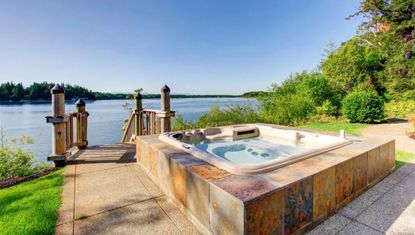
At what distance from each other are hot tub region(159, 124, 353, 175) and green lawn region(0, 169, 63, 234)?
150cm

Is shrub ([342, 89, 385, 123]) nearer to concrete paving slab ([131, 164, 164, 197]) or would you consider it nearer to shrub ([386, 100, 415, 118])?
shrub ([386, 100, 415, 118])

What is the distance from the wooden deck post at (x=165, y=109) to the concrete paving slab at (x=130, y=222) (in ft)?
8.83

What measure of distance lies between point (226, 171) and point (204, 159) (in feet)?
1.21

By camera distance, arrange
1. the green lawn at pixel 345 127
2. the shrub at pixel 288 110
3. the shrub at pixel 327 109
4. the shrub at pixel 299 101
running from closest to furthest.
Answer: the green lawn at pixel 345 127 → the shrub at pixel 288 110 → the shrub at pixel 299 101 → the shrub at pixel 327 109

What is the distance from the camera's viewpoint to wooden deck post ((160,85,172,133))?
15.2 ft

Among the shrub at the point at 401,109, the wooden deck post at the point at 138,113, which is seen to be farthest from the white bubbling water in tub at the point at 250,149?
the shrub at the point at 401,109

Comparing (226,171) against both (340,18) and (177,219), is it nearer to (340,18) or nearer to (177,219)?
(177,219)

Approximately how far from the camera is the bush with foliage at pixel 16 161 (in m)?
3.51

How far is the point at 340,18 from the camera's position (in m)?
11.4

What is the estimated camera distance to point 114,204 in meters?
2.23

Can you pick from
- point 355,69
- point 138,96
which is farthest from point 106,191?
point 355,69

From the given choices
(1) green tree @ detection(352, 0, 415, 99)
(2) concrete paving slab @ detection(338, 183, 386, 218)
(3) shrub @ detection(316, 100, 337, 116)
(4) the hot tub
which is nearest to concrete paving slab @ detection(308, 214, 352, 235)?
(2) concrete paving slab @ detection(338, 183, 386, 218)

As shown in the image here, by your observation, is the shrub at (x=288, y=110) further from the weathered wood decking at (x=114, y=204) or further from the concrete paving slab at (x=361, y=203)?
the weathered wood decking at (x=114, y=204)

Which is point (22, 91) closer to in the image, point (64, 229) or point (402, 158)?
point (64, 229)
